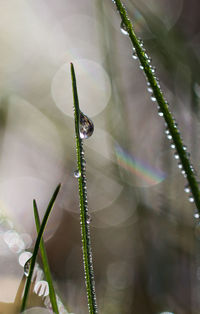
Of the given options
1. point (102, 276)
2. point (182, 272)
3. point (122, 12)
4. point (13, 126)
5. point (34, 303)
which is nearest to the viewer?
point (122, 12)

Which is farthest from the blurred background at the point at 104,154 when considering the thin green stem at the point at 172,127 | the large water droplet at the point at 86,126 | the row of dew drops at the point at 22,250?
the thin green stem at the point at 172,127

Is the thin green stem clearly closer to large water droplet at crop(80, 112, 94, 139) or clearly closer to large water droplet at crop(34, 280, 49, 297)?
large water droplet at crop(80, 112, 94, 139)

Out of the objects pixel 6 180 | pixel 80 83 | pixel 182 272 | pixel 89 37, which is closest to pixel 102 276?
pixel 182 272

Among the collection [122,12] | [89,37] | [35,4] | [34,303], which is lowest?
[34,303]

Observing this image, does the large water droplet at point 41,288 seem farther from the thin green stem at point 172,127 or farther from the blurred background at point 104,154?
the thin green stem at point 172,127

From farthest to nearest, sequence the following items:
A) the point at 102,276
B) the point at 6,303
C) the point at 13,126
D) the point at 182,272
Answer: the point at 13,126 < the point at 102,276 < the point at 182,272 < the point at 6,303

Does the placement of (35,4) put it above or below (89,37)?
above

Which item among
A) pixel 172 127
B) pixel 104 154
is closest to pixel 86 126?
pixel 172 127

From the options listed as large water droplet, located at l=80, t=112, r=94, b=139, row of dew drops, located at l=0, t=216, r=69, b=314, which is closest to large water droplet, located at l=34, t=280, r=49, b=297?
row of dew drops, located at l=0, t=216, r=69, b=314

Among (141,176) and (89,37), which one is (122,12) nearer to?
(141,176)
